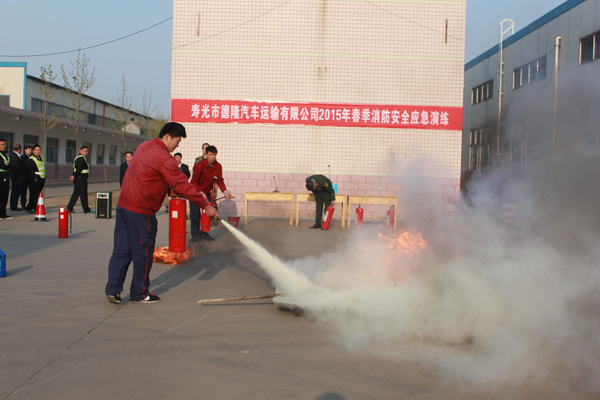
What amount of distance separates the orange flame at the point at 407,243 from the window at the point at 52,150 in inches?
1229

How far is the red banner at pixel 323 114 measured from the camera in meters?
14.9

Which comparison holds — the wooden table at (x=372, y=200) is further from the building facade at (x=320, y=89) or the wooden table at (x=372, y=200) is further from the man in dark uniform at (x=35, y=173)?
the man in dark uniform at (x=35, y=173)

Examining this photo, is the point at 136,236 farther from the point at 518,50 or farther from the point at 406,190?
the point at 406,190

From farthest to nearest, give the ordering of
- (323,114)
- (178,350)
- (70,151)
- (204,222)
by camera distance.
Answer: (70,151), (323,114), (204,222), (178,350)

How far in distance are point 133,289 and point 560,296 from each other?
13.6 feet

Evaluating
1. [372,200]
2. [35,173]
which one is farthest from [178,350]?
[35,173]

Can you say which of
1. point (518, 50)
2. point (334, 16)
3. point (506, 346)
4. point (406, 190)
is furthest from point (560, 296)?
point (334, 16)

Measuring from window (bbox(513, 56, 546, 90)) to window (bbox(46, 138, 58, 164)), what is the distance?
3240cm

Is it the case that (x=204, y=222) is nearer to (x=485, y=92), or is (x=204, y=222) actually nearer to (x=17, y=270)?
(x=17, y=270)

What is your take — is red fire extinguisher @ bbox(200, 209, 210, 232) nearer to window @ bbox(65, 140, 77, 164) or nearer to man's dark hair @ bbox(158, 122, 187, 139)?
man's dark hair @ bbox(158, 122, 187, 139)

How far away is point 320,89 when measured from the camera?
49.3ft

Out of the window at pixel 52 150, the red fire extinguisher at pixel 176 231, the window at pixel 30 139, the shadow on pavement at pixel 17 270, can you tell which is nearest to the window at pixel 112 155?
the window at pixel 52 150

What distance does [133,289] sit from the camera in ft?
16.8

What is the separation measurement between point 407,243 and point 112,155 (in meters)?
43.0
